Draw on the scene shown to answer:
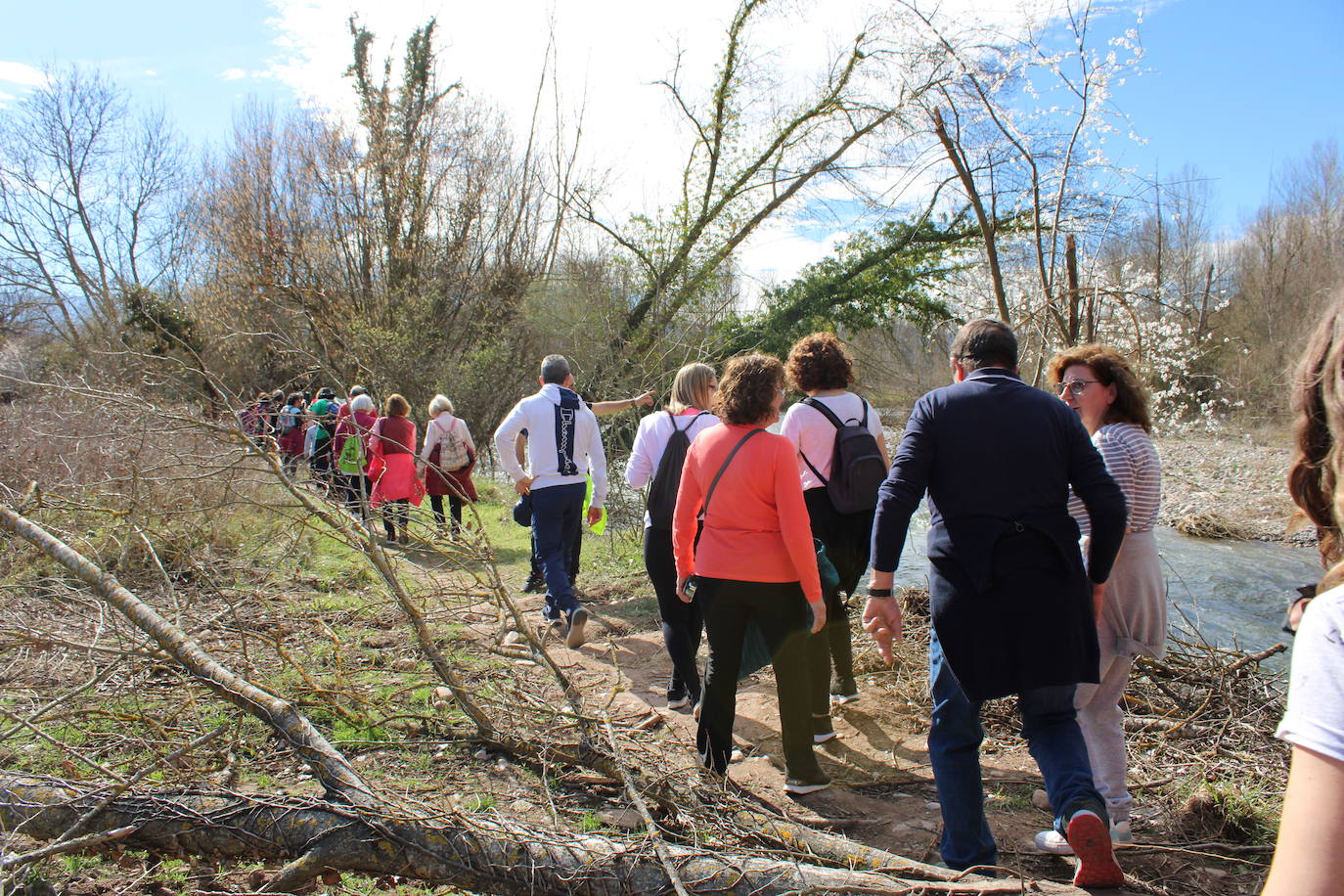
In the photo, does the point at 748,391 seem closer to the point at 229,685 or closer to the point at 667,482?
the point at 667,482

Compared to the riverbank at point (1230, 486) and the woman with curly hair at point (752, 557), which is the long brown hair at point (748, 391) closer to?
the woman with curly hair at point (752, 557)

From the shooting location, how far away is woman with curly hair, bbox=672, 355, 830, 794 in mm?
3346

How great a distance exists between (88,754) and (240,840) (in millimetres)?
1601

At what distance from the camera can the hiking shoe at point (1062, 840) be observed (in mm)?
2949

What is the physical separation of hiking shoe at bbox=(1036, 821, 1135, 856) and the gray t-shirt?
2.38 metres

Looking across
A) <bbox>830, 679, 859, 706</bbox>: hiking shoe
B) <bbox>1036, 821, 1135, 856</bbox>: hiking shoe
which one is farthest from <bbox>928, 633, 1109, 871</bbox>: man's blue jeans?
<bbox>830, 679, 859, 706</bbox>: hiking shoe

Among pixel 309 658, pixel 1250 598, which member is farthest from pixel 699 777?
pixel 1250 598

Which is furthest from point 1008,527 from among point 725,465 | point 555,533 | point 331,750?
point 555,533

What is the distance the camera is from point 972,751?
2.71 m

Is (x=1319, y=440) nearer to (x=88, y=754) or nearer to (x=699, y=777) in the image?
(x=699, y=777)

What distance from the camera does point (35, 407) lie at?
A: 8.49 meters

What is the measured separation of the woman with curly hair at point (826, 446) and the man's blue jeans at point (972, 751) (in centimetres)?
129

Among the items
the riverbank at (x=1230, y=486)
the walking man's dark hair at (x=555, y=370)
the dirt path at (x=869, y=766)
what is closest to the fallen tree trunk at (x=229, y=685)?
the dirt path at (x=869, y=766)

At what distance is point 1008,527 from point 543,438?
146 inches
